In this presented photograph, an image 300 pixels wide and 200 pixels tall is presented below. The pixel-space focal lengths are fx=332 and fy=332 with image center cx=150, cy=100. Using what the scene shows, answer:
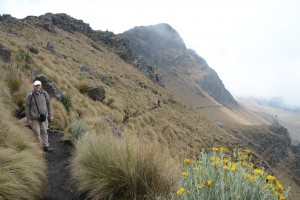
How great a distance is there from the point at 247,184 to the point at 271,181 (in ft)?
0.85

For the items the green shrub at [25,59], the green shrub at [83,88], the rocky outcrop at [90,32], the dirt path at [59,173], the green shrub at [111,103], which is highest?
the rocky outcrop at [90,32]

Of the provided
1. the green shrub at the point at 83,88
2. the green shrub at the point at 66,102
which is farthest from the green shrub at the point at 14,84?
the green shrub at the point at 83,88

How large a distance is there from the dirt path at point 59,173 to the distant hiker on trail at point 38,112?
464 millimetres

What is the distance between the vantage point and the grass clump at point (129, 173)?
4.96 metres

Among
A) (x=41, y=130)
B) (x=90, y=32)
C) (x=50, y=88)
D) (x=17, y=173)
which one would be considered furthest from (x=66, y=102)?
(x=90, y=32)

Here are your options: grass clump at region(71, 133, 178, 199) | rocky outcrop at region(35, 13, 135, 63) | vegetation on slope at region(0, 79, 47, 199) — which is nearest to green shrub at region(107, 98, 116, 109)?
vegetation on slope at region(0, 79, 47, 199)

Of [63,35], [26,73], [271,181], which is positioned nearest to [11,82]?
[26,73]

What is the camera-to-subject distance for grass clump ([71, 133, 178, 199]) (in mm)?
4965

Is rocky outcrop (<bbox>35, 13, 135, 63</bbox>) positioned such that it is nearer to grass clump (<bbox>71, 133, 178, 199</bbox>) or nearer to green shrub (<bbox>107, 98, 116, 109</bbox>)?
green shrub (<bbox>107, 98, 116, 109</bbox>)

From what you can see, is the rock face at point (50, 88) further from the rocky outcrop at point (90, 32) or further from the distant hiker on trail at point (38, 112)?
the rocky outcrop at point (90, 32)

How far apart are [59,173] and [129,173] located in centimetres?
261

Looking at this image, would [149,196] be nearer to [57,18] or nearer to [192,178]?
[192,178]

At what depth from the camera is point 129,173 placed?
5.11m

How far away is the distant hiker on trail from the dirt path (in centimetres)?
46
